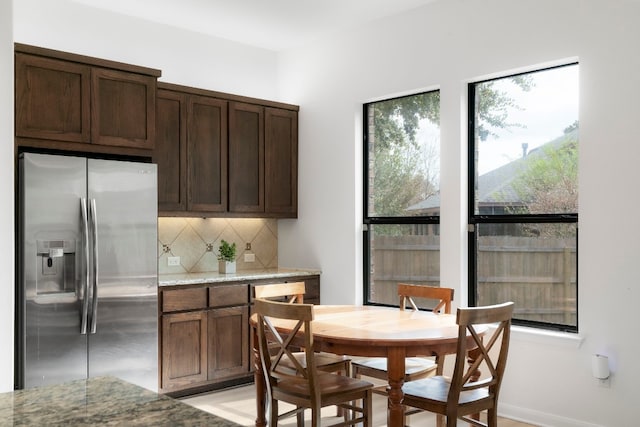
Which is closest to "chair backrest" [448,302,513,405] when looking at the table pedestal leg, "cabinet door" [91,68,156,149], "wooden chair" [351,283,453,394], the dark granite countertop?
the table pedestal leg

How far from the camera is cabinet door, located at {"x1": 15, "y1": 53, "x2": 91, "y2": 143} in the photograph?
3.77m

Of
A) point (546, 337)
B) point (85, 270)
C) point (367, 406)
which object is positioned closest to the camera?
point (367, 406)

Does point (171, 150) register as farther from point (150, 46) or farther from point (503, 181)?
point (503, 181)

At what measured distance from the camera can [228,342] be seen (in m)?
4.80

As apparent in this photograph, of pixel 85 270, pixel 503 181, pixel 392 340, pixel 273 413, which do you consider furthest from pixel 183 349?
pixel 503 181

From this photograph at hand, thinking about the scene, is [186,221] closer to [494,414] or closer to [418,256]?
[418,256]

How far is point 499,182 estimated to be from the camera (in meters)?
4.33

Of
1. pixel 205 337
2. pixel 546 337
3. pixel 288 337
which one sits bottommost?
pixel 205 337

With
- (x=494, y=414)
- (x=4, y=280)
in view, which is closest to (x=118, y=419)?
(x=494, y=414)

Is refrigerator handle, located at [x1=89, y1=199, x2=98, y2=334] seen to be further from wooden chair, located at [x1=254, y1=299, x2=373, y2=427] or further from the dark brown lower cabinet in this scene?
wooden chair, located at [x1=254, y1=299, x2=373, y2=427]

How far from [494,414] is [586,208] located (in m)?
1.44

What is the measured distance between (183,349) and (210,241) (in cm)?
112

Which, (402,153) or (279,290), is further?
(402,153)

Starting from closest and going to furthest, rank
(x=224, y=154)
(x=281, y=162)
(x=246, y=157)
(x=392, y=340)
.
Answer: (x=392, y=340) → (x=224, y=154) → (x=246, y=157) → (x=281, y=162)
